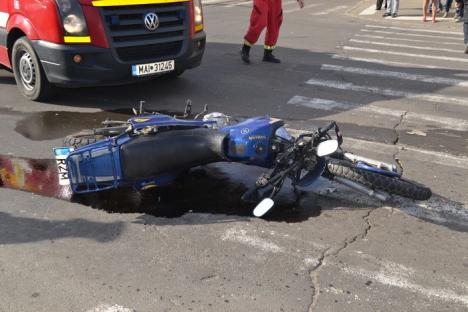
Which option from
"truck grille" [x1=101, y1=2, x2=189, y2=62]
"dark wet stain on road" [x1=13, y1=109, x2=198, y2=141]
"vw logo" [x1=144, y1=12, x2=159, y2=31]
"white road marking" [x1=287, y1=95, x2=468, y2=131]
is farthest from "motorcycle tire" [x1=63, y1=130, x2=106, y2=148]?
"white road marking" [x1=287, y1=95, x2=468, y2=131]

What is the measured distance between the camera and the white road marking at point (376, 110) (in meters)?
6.78

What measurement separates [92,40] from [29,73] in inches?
48.9

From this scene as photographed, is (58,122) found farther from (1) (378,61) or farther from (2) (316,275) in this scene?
(1) (378,61)

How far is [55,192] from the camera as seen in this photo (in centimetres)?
452

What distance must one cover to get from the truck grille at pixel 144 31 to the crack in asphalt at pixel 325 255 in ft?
12.1

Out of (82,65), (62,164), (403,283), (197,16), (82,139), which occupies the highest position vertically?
(197,16)

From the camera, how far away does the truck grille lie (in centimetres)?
643

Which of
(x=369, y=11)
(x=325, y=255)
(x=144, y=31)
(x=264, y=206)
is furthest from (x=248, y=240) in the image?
(x=369, y=11)

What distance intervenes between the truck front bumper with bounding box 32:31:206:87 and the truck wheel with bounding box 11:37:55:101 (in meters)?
0.21

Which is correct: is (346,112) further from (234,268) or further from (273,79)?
(234,268)

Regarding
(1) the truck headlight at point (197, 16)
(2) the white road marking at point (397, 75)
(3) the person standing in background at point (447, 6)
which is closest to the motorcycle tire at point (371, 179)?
(1) the truck headlight at point (197, 16)

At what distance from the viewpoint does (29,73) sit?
277 inches

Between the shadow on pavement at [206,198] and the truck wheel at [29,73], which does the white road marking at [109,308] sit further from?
the truck wheel at [29,73]

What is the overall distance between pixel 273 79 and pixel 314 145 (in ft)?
16.2
